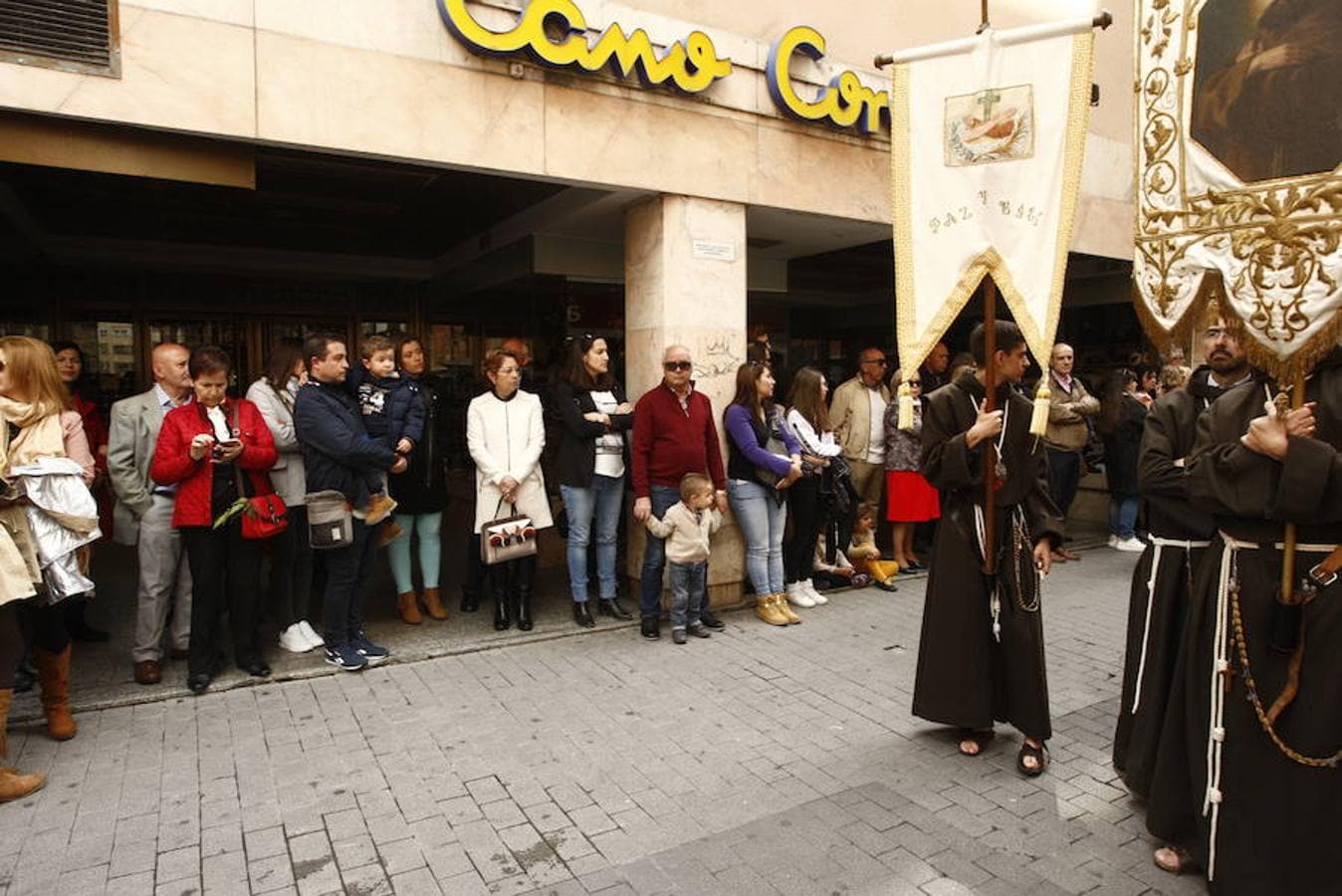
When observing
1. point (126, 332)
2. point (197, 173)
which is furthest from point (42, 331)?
point (197, 173)

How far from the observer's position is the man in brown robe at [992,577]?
3998mm

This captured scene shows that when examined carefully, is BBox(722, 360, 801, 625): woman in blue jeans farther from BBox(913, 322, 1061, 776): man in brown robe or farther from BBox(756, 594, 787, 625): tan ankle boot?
BBox(913, 322, 1061, 776): man in brown robe

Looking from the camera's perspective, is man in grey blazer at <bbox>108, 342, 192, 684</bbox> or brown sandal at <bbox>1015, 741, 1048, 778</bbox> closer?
brown sandal at <bbox>1015, 741, 1048, 778</bbox>

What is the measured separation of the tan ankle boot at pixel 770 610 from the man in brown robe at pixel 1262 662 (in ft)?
11.1

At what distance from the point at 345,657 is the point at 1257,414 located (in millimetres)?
5011

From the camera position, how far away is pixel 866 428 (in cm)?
800

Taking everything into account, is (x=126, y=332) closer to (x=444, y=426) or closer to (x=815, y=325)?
(x=444, y=426)

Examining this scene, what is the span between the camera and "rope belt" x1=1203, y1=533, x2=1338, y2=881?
2.97 m

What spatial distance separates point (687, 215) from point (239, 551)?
158 inches

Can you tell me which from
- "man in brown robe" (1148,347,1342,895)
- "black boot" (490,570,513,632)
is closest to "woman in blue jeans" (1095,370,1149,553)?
"man in brown robe" (1148,347,1342,895)

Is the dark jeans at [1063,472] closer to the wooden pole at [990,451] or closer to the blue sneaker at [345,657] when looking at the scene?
the wooden pole at [990,451]

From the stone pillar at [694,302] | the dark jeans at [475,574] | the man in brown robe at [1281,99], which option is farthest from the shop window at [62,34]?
the man in brown robe at [1281,99]

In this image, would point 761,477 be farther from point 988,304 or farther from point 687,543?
point 988,304

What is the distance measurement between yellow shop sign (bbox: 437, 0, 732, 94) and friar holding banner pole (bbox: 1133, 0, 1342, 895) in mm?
3745
